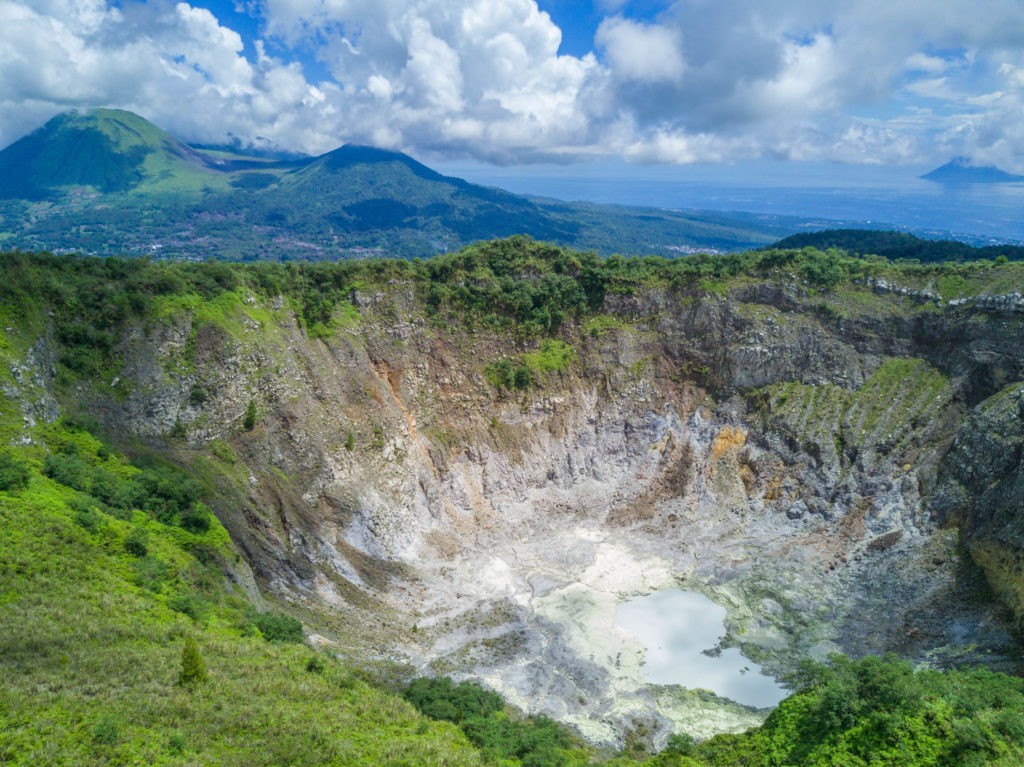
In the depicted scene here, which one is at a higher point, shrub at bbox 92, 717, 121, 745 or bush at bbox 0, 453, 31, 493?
bush at bbox 0, 453, 31, 493

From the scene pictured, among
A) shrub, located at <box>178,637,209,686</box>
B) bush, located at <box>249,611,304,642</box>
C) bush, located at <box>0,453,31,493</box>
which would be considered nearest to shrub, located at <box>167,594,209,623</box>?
bush, located at <box>249,611,304,642</box>

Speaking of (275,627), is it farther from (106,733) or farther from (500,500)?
(500,500)

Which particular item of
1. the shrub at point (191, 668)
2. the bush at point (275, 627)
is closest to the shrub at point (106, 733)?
the shrub at point (191, 668)

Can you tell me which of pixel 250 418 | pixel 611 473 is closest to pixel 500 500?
pixel 611 473

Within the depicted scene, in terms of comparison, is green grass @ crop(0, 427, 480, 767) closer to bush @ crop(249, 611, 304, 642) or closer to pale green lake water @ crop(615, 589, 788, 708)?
bush @ crop(249, 611, 304, 642)

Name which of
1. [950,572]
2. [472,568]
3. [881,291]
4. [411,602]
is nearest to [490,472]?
[472,568]

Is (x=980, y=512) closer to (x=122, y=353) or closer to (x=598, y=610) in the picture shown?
(x=598, y=610)
